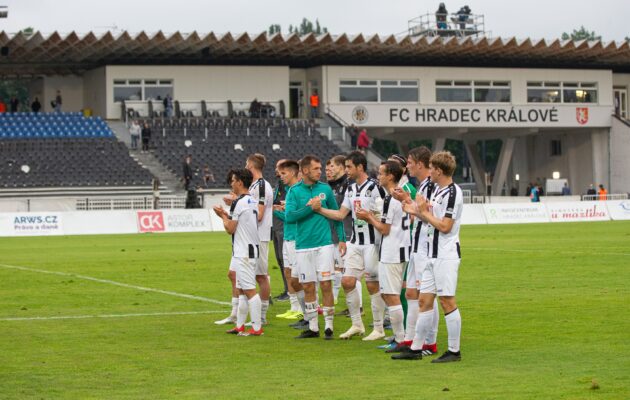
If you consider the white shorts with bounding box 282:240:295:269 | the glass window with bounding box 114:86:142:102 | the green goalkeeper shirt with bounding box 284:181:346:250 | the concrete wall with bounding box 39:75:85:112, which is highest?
the concrete wall with bounding box 39:75:85:112

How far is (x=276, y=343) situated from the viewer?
1363 cm

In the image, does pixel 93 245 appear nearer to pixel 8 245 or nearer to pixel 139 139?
pixel 8 245

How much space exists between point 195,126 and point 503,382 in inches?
2189

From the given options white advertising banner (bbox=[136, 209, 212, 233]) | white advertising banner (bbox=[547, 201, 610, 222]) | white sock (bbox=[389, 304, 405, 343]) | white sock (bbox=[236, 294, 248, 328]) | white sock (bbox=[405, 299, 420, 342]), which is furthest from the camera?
white advertising banner (bbox=[547, 201, 610, 222])

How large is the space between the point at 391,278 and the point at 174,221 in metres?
33.3

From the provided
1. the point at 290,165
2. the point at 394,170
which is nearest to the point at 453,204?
the point at 394,170

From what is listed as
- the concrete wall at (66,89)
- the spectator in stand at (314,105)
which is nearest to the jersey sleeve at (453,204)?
the spectator in stand at (314,105)

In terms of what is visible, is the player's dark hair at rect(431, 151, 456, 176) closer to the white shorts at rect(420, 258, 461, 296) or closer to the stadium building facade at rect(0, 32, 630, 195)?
the white shorts at rect(420, 258, 461, 296)

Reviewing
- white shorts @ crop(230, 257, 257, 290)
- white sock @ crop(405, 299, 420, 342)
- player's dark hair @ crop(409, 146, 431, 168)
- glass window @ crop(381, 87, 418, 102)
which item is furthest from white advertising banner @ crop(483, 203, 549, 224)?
player's dark hair @ crop(409, 146, 431, 168)

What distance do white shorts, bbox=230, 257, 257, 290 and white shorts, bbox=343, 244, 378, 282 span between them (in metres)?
1.19

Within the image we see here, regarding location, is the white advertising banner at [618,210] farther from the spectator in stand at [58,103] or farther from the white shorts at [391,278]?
the white shorts at [391,278]

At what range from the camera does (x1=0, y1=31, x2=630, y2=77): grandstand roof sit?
63250 mm

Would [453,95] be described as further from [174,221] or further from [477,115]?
[174,221]

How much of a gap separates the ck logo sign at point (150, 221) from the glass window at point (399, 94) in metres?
28.9
